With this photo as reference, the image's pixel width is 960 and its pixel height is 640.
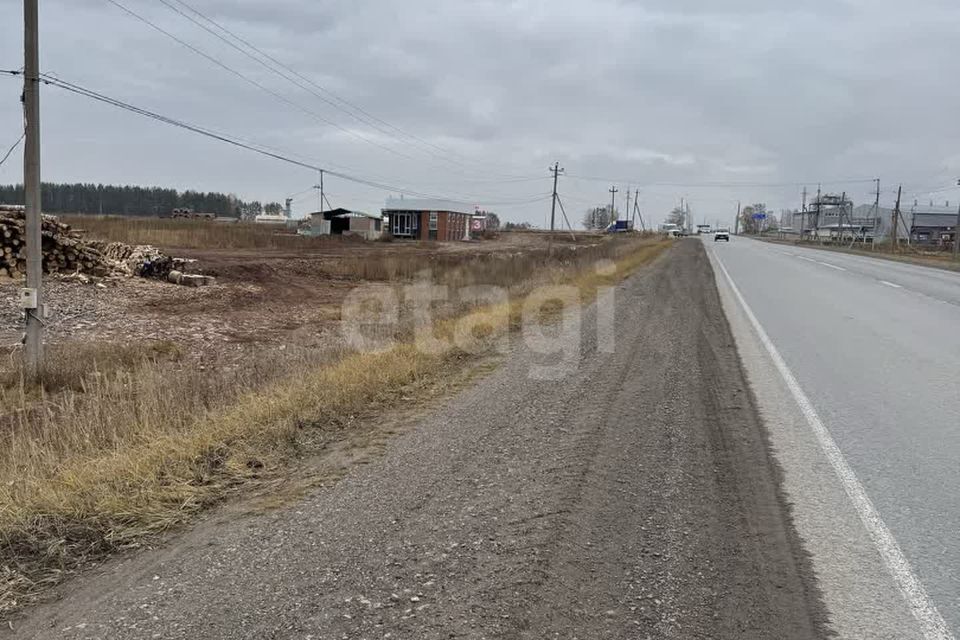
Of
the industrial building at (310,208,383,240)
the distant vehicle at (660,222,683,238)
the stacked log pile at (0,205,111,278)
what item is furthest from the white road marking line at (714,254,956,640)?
the distant vehicle at (660,222,683,238)

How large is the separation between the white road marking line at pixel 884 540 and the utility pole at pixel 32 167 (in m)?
9.65


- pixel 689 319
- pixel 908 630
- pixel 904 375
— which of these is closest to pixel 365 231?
pixel 689 319

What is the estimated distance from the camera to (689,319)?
1396cm

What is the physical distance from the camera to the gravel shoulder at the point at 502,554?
317cm

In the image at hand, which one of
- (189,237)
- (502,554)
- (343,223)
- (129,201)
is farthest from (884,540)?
(129,201)

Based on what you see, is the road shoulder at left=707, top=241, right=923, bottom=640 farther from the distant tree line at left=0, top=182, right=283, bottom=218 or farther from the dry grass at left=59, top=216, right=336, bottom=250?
the distant tree line at left=0, top=182, right=283, bottom=218

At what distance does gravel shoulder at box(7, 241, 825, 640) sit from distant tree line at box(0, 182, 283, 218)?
419 ft

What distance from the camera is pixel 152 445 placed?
5.42m

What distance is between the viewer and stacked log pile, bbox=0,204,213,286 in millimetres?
18859

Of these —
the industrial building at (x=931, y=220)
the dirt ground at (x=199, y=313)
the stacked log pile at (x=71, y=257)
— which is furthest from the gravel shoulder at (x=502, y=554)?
the industrial building at (x=931, y=220)

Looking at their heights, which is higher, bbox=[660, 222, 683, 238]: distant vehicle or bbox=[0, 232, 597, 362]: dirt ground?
bbox=[660, 222, 683, 238]: distant vehicle

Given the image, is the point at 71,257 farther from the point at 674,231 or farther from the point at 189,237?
the point at 674,231

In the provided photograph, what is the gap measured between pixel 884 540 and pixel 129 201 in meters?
157

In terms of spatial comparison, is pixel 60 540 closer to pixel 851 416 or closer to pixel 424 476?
pixel 424 476
